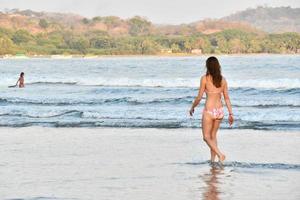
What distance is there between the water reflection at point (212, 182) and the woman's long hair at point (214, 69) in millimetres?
1202

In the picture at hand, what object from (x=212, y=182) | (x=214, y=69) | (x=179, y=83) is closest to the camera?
(x=212, y=182)

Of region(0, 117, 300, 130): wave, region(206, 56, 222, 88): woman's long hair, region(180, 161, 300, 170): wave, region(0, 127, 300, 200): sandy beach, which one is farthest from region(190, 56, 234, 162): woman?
region(0, 117, 300, 130): wave

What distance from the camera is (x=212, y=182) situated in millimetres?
9773

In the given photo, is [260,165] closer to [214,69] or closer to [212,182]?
[214,69]

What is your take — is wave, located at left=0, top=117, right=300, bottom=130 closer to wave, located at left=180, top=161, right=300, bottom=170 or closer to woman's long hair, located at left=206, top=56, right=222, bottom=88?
wave, located at left=180, top=161, right=300, bottom=170

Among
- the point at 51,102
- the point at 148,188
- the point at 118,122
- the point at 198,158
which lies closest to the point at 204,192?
the point at 148,188

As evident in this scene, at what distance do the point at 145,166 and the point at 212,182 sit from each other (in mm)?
1775

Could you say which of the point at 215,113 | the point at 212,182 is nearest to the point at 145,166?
the point at 215,113

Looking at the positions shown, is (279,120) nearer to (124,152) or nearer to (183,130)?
(183,130)

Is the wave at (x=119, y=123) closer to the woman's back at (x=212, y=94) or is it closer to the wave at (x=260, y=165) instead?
the wave at (x=260, y=165)

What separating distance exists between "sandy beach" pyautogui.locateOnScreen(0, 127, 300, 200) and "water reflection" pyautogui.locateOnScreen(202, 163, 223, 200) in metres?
0.01

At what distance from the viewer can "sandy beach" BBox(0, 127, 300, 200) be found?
29.9ft

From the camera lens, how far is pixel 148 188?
30.8ft

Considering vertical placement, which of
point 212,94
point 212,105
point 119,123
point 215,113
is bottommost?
point 119,123
